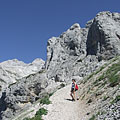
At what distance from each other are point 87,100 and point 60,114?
3716 millimetres

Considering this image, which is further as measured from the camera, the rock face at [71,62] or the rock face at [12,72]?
the rock face at [12,72]

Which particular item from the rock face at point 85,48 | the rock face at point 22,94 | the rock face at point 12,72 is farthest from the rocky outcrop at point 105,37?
the rock face at point 12,72

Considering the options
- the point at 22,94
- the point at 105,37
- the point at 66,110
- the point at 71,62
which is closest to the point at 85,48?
Result: the point at 71,62

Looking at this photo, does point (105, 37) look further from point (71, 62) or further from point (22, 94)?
point (22, 94)

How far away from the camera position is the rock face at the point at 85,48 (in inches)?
2101

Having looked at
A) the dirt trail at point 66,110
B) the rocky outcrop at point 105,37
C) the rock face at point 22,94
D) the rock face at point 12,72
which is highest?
the rock face at point 12,72

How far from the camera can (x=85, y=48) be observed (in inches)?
2539

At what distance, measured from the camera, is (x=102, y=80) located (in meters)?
24.2

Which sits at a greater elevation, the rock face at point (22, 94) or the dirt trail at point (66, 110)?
the rock face at point (22, 94)

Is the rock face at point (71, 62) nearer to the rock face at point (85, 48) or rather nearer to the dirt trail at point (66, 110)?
the rock face at point (85, 48)

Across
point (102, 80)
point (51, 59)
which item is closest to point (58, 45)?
point (51, 59)

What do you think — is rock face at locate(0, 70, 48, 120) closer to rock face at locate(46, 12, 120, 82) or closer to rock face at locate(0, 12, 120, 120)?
rock face at locate(0, 12, 120, 120)

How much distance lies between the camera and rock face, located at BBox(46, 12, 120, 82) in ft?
175

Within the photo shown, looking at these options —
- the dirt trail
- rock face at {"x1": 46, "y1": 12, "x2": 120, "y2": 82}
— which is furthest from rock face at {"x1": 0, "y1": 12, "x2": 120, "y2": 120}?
the dirt trail
